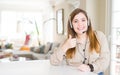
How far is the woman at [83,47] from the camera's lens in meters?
1.50

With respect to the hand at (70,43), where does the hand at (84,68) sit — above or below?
below

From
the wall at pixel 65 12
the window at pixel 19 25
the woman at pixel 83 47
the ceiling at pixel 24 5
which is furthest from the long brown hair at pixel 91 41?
the window at pixel 19 25

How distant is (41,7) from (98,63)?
8878mm

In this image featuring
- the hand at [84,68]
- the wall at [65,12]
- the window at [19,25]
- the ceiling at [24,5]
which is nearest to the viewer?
the hand at [84,68]

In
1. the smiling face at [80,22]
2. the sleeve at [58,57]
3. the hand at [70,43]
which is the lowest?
the sleeve at [58,57]

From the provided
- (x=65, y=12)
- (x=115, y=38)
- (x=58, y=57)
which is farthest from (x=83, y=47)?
(x=65, y=12)

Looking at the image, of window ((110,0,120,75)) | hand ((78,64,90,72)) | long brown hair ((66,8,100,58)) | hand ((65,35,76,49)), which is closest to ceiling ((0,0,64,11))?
window ((110,0,120,75))

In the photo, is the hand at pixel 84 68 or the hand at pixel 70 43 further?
the hand at pixel 70 43

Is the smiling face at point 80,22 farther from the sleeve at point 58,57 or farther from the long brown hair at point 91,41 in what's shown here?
the sleeve at point 58,57

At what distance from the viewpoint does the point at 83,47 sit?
1.58m

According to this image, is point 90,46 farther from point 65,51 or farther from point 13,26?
point 13,26

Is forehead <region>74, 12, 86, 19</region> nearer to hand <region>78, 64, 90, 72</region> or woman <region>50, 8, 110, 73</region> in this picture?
woman <region>50, 8, 110, 73</region>

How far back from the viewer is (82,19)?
Result: 4.91 ft

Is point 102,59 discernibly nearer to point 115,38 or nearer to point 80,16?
point 80,16
